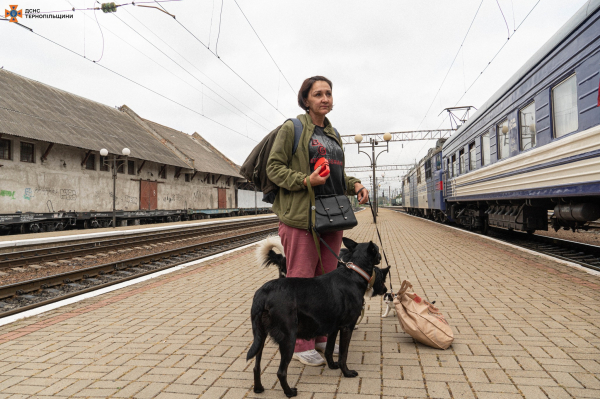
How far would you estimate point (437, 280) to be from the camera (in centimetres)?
605

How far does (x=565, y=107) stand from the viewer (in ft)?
20.8

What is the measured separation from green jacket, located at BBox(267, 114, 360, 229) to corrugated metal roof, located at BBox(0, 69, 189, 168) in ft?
65.2

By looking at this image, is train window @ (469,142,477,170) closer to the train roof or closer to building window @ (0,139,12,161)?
the train roof

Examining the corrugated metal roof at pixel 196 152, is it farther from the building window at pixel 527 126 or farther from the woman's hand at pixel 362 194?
the woman's hand at pixel 362 194

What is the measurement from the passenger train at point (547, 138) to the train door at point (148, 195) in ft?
78.9

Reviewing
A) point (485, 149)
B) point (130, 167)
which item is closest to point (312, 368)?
point (485, 149)

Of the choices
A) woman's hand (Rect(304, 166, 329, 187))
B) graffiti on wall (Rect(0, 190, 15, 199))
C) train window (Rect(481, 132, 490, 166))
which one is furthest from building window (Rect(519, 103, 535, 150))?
graffiti on wall (Rect(0, 190, 15, 199))

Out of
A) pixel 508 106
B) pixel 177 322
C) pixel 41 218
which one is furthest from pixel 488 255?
pixel 41 218

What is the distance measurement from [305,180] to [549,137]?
5.92 m

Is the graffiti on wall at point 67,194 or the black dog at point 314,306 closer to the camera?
the black dog at point 314,306

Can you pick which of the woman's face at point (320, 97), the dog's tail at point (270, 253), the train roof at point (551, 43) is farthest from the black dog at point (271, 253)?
the train roof at point (551, 43)

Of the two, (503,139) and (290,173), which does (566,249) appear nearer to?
(503,139)

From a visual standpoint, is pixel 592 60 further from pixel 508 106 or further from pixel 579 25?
pixel 508 106

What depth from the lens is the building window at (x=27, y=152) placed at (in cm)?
2061
